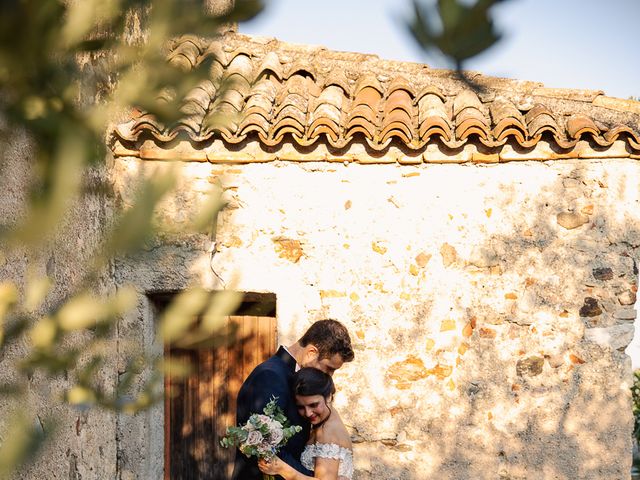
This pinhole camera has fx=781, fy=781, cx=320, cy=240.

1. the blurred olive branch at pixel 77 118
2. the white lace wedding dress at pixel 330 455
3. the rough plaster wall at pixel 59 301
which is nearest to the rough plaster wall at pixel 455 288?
the rough plaster wall at pixel 59 301

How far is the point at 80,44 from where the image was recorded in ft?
4.51

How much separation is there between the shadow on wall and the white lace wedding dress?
0.82m

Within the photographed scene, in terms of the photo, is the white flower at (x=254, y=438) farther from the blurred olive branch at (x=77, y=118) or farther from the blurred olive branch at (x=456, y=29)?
the blurred olive branch at (x=456, y=29)

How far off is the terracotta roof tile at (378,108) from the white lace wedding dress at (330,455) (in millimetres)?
1707

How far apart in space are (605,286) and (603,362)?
0.44 meters

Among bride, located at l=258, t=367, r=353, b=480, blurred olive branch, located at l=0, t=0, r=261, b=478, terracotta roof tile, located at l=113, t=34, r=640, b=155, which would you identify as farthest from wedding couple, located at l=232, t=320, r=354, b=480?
blurred olive branch, located at l=0, t=0, r=261, b=478

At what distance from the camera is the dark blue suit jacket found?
354 cm

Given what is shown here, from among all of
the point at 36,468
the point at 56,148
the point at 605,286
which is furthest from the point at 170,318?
the point at 605,286

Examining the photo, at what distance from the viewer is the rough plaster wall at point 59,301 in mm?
3078

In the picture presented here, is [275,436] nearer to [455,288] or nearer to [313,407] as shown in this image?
[313,407]

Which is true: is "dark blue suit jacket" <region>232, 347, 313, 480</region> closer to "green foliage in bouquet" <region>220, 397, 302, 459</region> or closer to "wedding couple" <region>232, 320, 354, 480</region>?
"wedding couple" <region>232, 320, 354, 480</region>

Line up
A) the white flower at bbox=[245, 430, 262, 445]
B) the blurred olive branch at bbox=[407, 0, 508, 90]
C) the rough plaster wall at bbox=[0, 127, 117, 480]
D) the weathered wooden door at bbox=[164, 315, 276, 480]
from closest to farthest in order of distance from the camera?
the rough plaster wall at bbox=[0, 127, 117, 480] → the white flower at bbox=[245, 430, 262, 445] → the weathered wooden door at bbox=[164, 315, 276, 480] → the blurred olive branch at bbox=[407, 0, 508, 90]

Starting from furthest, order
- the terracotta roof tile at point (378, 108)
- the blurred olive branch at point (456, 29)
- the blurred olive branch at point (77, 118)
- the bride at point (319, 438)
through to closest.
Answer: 1. the blurred olive branch at point (456, 29)
2. the terracotta roof tile at point (378, 108)
3. the bride at point (319, 438)
4. the blurred olive branch at point (77, 118)

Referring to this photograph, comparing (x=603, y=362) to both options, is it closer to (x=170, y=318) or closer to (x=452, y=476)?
(x=452, y=476)
